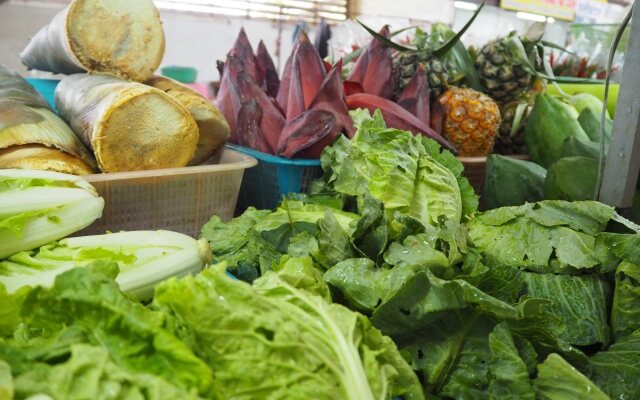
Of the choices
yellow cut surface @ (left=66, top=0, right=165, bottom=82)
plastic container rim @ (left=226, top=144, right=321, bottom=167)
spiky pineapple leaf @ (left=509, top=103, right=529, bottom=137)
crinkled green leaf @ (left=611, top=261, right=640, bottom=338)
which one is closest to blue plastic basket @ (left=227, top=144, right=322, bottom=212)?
plastic container rim @ (left=226, top=144, right=321, bottom=167)

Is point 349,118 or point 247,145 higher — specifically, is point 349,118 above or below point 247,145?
above

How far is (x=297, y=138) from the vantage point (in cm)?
178

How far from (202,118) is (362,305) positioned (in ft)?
3.30

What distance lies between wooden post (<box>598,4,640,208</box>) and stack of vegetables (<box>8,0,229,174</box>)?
1216 millimetres

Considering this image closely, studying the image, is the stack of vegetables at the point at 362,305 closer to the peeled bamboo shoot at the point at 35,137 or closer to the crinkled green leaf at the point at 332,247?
the crinkled green leaf at the point at 332,247

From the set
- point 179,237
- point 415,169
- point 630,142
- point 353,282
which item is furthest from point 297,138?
point 630,142

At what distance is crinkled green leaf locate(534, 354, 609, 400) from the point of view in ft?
2.72

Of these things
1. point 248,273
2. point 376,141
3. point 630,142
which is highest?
point 630,142

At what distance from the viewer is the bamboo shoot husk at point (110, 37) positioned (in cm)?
172

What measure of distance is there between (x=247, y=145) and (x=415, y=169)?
0.82 m

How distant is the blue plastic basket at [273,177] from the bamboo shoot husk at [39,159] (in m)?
0.63

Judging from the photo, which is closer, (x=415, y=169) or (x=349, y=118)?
(x=415, y=169)

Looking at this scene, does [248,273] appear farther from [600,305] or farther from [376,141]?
[600,305]

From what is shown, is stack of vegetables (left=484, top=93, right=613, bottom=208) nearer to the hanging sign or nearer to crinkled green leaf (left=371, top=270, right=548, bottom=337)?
crinkled green leaf (left=371, top=270, right=548, bottom=337)
